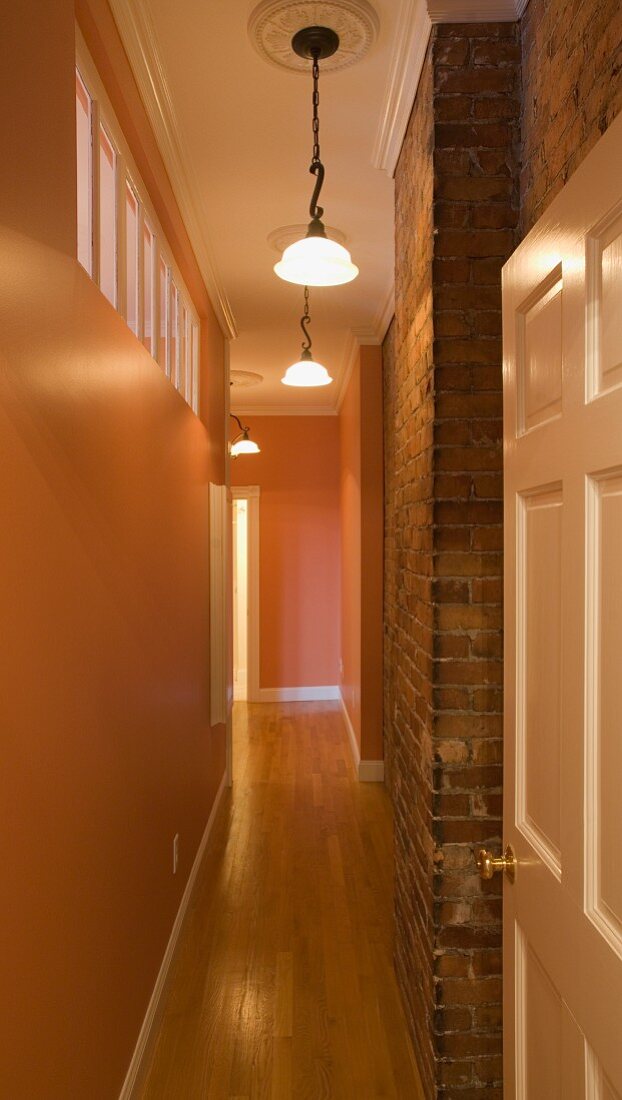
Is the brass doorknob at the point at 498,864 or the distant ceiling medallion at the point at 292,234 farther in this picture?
the distant ceiling medallion at the point at 292,234

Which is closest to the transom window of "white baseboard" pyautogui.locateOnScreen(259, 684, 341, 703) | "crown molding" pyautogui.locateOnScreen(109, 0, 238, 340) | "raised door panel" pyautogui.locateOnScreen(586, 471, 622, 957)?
"crown molding" pyautogui.locateOnScreen(109, 0, 238, 340)

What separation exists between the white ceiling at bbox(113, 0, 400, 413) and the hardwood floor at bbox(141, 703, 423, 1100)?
2.89m

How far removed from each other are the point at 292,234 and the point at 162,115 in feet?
3.50

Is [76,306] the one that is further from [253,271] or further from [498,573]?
[253,271]

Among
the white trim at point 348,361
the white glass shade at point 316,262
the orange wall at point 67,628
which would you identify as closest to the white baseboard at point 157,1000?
the orange wall at point 67,628

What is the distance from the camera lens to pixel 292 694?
7445mm

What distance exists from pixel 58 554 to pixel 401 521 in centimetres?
138

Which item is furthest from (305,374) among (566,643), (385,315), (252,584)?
(252,584)

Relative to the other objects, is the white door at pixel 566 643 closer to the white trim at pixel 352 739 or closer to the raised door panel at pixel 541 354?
the raised door panel at pixel 541 354

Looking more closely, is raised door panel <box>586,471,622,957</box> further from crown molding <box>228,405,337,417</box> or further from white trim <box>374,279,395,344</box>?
crown molding <box>228,405,337,417</box>

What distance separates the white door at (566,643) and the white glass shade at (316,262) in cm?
73

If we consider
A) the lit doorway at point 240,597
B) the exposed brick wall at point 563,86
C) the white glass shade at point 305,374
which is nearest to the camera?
the exposed brick wall at point 563,86

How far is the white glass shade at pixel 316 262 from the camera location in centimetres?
201

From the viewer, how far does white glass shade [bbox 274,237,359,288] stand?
2006 mm
